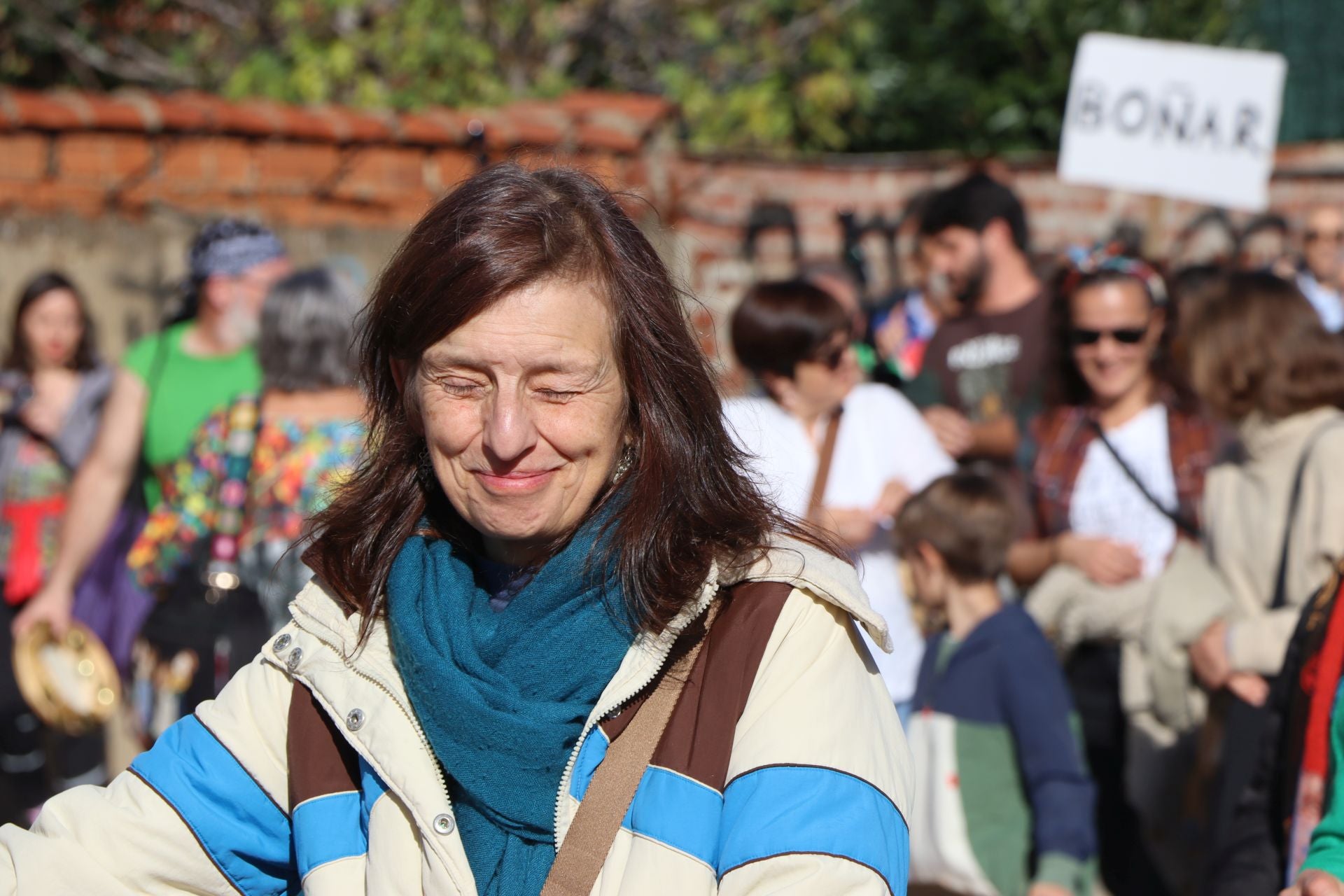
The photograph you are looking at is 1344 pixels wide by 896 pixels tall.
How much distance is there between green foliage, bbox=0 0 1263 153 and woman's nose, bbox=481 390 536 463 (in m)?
7.00

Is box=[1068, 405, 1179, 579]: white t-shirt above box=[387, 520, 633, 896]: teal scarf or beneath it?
above

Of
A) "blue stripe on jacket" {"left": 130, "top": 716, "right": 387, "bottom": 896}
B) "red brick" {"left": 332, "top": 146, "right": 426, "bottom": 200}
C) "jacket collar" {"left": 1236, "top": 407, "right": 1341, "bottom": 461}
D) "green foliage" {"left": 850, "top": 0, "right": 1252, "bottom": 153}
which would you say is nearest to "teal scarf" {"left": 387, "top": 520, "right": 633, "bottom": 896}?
"blue stripe on jacket" {"left": 130, "top": 716, "right": 387, "bottom": 896}

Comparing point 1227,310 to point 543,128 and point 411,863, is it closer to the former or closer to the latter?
point 411,863

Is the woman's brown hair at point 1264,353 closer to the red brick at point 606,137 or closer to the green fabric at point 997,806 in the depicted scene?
the green fabric at point 997,806

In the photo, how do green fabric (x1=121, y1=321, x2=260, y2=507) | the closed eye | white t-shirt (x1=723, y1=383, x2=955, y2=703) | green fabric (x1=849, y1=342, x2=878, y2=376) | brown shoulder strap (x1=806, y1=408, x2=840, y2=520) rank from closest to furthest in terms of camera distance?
the closed eye < white t-shirt (x1=723, y1=383, x2=955, y2=703) < brown shoulder strap (x1=806, y1=408, x2=840, y2=520) < green fabric (x1=121, y1=321, x2=260, y2=507) < green fabric (x1=849, y1=342, x2=878, y2=376)

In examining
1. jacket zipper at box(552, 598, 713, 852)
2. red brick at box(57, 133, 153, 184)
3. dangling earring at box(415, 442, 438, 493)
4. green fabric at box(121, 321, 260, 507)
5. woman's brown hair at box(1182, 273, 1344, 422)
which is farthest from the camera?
red brick at box(57, 133, 153, 184)

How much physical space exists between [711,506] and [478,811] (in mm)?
461

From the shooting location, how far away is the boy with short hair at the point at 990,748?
3434mm

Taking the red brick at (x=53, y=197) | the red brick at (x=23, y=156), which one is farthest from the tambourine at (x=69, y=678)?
the red brick at (x=23, y=156)

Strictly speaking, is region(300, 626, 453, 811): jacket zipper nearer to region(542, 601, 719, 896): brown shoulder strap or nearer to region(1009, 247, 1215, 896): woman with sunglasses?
region(542, 601, 719, 896): brown shoulder strap

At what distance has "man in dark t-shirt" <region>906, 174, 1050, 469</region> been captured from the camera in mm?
4797

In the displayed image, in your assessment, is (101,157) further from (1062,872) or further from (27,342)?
(1062,872)

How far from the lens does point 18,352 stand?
5.33 metres

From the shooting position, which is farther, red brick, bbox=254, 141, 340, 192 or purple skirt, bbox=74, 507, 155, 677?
red brick, bbox=254, 141, 340, 192
